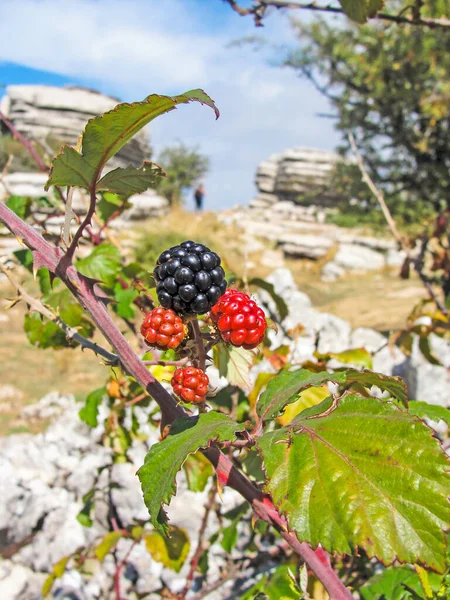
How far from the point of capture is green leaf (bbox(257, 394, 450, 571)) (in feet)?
1.47

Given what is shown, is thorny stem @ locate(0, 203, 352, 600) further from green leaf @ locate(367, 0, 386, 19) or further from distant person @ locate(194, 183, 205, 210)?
distant person @ locate(194, 183, 205, 210)

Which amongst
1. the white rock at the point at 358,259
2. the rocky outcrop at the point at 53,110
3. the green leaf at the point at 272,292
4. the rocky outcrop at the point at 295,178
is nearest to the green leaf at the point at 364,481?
the green leaf at the point at 272,292

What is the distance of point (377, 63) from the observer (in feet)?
36.4

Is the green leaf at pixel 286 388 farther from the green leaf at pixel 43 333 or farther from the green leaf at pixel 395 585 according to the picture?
the green leaf at pixel 43 333

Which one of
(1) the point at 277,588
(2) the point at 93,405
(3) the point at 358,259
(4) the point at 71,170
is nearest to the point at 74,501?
(2) the point at 93,405

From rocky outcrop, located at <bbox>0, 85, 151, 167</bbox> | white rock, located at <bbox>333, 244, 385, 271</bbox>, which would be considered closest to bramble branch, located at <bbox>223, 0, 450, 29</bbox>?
white rock, located at <bbox>333, 244, 385, 271</bbox>

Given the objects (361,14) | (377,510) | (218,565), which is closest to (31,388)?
(218,565)

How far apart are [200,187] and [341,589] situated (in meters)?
19.8

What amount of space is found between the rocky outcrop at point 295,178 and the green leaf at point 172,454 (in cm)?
2045

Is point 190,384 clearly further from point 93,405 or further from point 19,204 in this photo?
point 19,204

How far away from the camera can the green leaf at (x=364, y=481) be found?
448mm

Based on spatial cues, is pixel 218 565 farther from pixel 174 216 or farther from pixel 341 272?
pixel 174 216

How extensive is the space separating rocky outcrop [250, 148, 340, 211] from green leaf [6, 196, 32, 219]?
64.0 feet

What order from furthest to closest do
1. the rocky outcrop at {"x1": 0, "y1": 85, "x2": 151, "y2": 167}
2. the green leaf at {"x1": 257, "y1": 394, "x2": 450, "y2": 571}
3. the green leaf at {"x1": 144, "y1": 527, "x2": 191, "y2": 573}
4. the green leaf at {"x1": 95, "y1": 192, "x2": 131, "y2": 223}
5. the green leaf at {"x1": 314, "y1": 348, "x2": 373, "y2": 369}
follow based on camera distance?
the rocky outcrop at {"x1": 0, "y1": 85, "x2": 151, "y2": 167} < the green leaf at {"x1": 95, "y1": 192, "x2": 131, "y2": 223} < the green leaf at {"x1": 144, "y1": 527, "x2": 191, "y2": 573} < the green leaf at {"x1": 314, "y1": 348, "x2": 373, "y2": 369} < the green leaf at {"x1": 257, "y1": 394, "x2": 450, "y2": 571}
